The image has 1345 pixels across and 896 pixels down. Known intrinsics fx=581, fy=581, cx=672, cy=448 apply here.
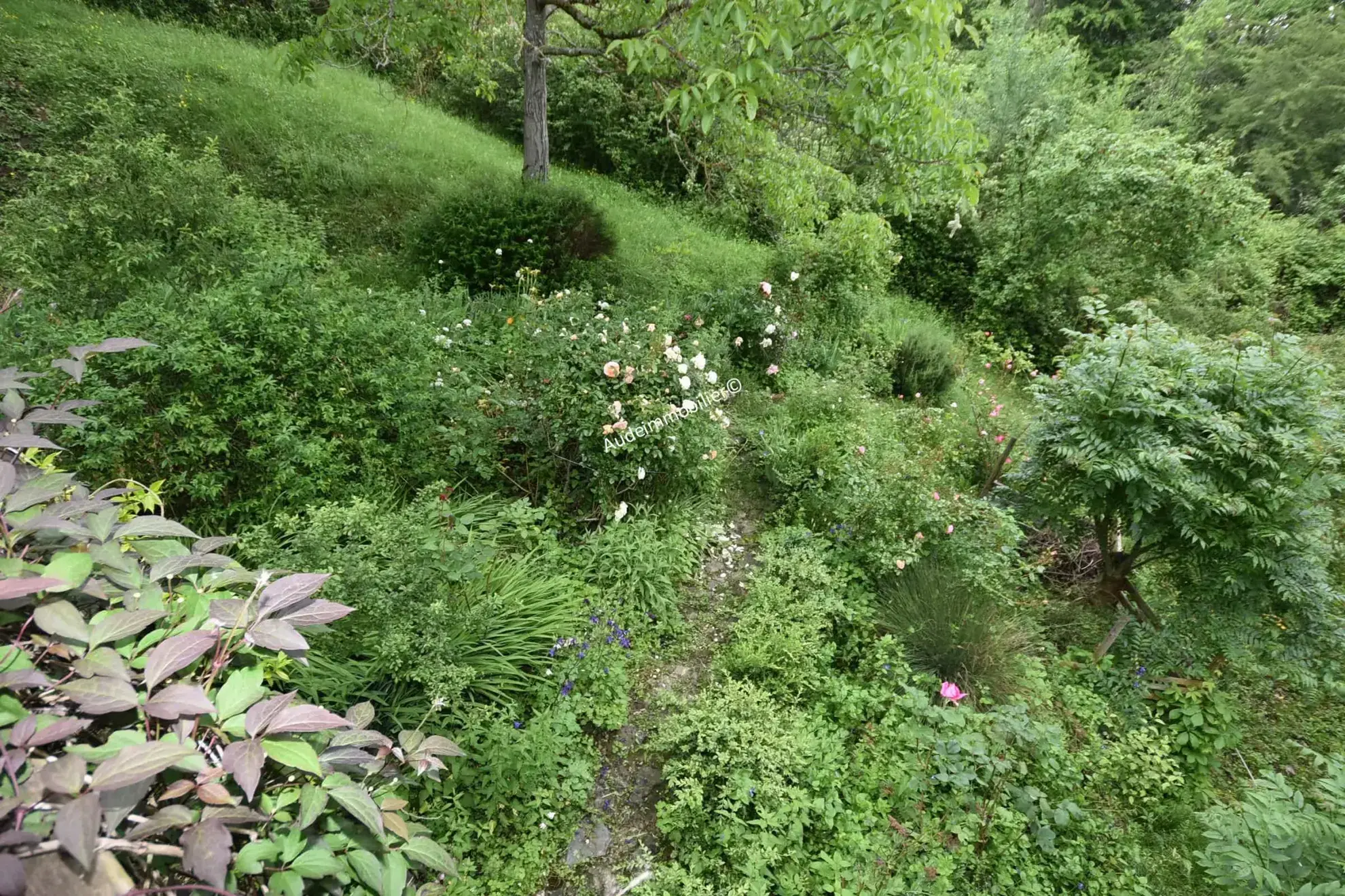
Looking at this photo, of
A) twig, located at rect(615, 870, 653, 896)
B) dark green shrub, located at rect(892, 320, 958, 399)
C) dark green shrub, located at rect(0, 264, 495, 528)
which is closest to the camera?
twig, located at rect(615, 870, 653, 896)

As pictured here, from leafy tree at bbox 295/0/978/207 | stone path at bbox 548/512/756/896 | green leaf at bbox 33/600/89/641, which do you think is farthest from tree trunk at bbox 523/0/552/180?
green leaf at bbox 33/600/89/641

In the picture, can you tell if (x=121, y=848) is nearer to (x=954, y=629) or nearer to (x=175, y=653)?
(x=175, y=653)

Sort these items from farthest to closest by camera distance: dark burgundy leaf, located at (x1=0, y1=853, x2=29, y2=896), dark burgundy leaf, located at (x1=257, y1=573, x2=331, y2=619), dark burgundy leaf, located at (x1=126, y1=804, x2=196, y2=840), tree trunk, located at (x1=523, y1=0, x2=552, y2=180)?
tree trunk, located at (x1=523, y1=0, x2=552, y2=180) → dark burgundy leaf, located at (x1=257, y1=573, x2=331, y2=619) → dark burgundy leaf, located at (x1=126, y1=804, x2=196, y2=840) → dark burgundy leaf, located at (x1=0, y1=853, x2=29, y2=896)

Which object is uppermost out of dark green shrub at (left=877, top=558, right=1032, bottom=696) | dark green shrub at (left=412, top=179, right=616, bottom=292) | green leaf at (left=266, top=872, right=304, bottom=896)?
dark green shrub at (left=412, top=179, right=616, bottom=292)

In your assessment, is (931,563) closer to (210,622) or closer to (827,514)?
(827,514)

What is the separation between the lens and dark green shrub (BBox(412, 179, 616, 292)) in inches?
213

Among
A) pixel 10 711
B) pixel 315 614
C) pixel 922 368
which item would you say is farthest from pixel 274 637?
pixel 922 368

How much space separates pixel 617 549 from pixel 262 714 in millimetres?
2361

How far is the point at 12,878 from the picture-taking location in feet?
2.04

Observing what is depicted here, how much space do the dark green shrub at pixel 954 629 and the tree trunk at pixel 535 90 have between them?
204 inches

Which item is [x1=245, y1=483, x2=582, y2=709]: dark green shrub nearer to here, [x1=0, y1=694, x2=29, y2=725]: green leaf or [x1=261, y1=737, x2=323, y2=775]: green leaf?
[x1=261, y1=737, x2=323, y2=775]: green leaf

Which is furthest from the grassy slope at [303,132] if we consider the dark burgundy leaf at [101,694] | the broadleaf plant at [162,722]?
the dark burgundy leaf at [101,694]

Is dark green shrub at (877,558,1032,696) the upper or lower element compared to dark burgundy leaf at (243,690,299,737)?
lower

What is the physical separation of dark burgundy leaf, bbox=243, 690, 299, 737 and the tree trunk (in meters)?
5.47
